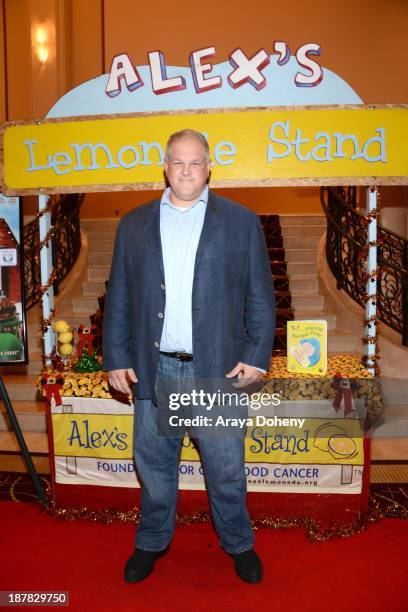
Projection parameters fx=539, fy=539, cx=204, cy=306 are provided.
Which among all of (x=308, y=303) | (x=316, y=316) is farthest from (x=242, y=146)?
(x=308, y=303)

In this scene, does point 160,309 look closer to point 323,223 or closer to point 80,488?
point 80,488

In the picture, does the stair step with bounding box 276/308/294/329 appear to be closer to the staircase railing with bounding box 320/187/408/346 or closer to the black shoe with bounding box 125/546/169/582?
the staircase railing with bounding box 320/187/408/346

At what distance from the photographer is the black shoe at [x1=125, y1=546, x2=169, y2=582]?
2340 mm

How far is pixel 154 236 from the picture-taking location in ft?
7.25

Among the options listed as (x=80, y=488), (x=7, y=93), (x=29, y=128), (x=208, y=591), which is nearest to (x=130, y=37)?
(x=7, y=93)

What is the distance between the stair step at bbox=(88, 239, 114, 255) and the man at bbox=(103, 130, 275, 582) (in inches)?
178

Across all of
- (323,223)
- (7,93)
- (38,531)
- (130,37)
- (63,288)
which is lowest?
(38,531)

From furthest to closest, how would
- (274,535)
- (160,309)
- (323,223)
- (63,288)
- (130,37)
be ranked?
(130,37)
(323,223)
(63,288)
(274,535)
(160,309)

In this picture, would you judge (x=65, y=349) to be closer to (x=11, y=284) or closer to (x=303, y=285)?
(x=11, y=284)

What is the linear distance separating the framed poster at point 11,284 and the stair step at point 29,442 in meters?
0.96

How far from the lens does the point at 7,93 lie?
865 centimetres

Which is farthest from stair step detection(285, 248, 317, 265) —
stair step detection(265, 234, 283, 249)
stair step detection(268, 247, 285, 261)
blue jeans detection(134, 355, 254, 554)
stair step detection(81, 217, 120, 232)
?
blue jeans detection(134, 355, 254, 554)

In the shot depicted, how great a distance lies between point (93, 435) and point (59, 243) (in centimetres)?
362

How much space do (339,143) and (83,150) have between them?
135 centimetres
